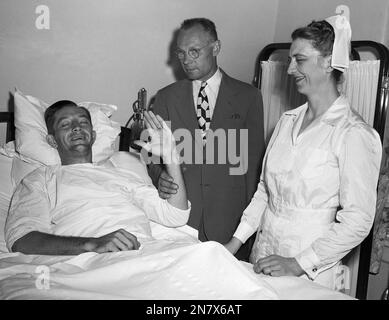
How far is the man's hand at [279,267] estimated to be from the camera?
5.33ft

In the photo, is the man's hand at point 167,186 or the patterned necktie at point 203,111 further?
the patterned necktie at point 203,111

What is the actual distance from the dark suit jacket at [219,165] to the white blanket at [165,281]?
1.05 m

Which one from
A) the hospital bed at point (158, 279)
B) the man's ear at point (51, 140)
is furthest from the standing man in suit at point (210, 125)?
the hospital bed at point (158, 279)

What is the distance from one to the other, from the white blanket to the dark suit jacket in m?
1.05

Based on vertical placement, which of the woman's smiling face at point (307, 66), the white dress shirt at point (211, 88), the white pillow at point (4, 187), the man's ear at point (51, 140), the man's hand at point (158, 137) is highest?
the woman's smiling face at point (307, 66)

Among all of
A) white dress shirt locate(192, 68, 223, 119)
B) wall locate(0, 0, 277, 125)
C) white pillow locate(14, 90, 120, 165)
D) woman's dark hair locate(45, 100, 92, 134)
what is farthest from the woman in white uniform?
wall locate(0, 0, 277, 125)

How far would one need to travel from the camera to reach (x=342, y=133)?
170 centimetres

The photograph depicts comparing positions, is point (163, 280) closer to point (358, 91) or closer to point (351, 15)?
point (358, 91)

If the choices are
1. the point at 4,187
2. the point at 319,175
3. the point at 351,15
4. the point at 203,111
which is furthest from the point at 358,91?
the point at 4,187

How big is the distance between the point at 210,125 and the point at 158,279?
131 centimetres

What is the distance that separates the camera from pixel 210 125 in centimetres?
261

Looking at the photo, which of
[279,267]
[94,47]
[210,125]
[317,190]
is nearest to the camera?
[279,267]

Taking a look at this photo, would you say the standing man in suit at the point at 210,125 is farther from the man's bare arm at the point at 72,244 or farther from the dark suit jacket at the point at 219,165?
the man's bare arm at the point at 72,244
